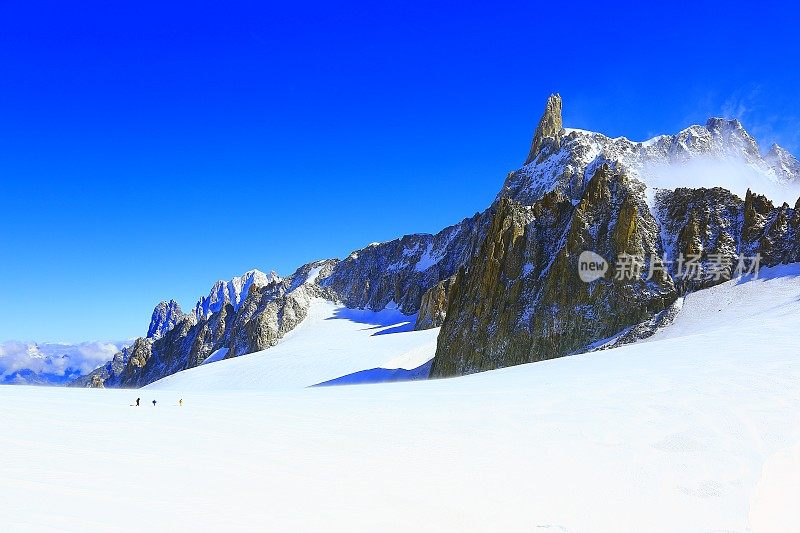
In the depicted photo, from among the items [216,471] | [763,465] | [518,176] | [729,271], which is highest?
[518,176]

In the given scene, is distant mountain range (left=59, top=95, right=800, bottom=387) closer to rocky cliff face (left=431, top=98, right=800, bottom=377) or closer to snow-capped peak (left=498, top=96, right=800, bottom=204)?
rocky cliff face (left=431, top=98, right=800, bottom=377)

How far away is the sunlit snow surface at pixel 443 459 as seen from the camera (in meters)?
6.51

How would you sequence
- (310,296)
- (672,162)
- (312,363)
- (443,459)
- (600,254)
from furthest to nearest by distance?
(310,296) < (672,162) < (312,363) < (600,254) < (443,459)

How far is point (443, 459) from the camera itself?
8.99 meters

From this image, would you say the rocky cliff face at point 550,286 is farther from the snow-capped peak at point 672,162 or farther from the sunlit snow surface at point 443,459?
the snow-capped peak at point 672,162

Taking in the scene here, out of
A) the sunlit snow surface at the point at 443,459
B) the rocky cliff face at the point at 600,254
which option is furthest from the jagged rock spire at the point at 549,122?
the sunlit snow surface at the point at 443,459

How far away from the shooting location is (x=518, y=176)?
106 metres

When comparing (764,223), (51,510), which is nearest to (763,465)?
(51,510)

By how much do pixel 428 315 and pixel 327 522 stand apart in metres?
→ 83.5

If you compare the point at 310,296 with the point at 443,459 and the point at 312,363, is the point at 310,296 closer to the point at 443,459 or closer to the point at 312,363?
the point at 312,363

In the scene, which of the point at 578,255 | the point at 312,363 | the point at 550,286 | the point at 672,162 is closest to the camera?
the point at 578,255

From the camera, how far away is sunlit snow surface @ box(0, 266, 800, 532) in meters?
6.51

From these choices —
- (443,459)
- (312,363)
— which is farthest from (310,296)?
(443,459)

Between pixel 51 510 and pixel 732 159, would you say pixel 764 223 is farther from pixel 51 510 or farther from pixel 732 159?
pixel 732 159
